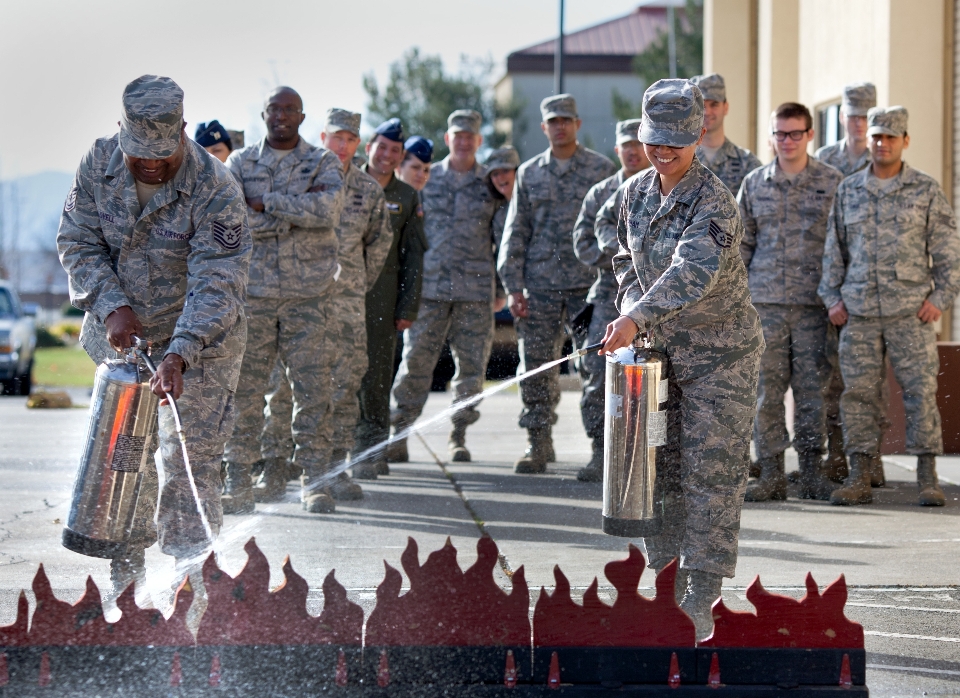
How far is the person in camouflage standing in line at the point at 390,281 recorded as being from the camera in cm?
908

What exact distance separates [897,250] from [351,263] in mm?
3356

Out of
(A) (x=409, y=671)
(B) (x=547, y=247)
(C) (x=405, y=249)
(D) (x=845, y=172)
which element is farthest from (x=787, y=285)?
(A) (x=409, y=671)

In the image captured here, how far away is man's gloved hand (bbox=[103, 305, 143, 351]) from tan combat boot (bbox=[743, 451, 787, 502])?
4586 mm

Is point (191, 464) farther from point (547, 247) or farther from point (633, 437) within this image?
point (547, 247)

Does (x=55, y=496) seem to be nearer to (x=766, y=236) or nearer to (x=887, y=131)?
(x=766, y=236)

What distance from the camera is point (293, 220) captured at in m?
7.25

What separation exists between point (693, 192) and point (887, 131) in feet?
12.0

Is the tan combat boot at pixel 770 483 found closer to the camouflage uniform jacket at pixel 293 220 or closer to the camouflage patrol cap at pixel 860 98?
the camouflage patrol cap at pixel 860 98

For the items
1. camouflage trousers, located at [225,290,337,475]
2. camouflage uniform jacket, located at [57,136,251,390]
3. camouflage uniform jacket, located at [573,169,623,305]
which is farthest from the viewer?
camouflage uniform jacket, located at [573,169,623,305]

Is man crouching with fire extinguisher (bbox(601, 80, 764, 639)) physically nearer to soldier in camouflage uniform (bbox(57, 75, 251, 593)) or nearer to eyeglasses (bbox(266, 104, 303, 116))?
soldier in camouflage uniform (bbox(57, 75, 251, 593))

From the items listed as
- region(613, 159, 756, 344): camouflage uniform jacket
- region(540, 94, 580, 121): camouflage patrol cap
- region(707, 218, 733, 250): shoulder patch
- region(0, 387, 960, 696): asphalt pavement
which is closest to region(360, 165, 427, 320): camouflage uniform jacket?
region(540, 94, 580, 121): camouflage patrol cap

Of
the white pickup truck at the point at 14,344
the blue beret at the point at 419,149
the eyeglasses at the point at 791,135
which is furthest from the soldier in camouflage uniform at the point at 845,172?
the white pickup truck at the point at 14,344

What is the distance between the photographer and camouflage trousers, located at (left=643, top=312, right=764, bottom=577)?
15.8ft

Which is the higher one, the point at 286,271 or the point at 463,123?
the point at 463,123
